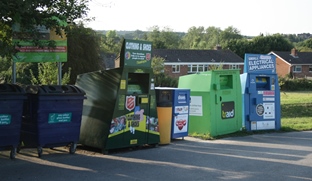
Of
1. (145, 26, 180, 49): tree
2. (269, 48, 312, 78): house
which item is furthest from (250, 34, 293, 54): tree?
(145, 26, 180, 49): tree

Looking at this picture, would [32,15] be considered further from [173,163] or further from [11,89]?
[173,163]

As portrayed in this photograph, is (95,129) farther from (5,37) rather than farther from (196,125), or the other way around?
(196,125)

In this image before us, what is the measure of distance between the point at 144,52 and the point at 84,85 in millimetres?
1450

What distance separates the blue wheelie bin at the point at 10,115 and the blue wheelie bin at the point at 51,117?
0.30 metres

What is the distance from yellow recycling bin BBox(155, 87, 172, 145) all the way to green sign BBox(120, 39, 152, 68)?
2.98 feet

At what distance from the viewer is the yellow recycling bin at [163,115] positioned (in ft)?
31.4

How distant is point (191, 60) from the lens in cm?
6719

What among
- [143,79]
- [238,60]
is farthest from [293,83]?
[143,79]

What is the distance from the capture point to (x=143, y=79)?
9.15m

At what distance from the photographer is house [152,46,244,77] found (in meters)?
65.4

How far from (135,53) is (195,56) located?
197 feet

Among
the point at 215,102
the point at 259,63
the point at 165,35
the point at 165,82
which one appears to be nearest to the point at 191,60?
the point at 165,82

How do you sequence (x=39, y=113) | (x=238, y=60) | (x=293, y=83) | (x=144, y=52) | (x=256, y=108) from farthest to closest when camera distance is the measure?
(x=238, y=60) → (x=293, y=83) → (x=256, y=108) → (x=144, y=52) → (x=39, y=113)

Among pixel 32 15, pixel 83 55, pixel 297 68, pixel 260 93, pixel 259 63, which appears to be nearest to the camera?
pixel 32 15
